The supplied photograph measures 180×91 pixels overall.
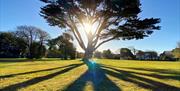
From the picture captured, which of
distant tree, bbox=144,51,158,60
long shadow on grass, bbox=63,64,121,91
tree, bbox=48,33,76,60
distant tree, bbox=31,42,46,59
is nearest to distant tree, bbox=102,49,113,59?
distant tree, bbox=144,51,158,60

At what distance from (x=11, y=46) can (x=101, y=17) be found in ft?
193

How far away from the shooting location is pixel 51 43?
82.1 m

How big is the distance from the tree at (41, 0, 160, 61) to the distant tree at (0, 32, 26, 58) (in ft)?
154

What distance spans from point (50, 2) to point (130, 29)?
1096 centimetres

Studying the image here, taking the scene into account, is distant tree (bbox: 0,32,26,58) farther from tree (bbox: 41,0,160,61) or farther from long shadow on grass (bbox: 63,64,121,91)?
long shadow on grass (bbox: 63,64,121,91)

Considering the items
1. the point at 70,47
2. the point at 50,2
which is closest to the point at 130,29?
the point at 50,2

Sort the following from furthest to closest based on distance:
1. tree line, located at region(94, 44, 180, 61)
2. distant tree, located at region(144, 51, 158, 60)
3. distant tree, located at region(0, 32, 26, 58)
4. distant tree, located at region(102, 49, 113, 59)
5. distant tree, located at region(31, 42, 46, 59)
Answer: distant tree, located at region(144, 51, 158, 60) → distant tree, located at region(102, 49, 113, 59) → tree line, located at region(94, 44, 180, 61) → distant tree, located at region(0, 32, 26, 58) → distant tree, located at region(31, 42, 46, 59)

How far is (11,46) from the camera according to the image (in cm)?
8788

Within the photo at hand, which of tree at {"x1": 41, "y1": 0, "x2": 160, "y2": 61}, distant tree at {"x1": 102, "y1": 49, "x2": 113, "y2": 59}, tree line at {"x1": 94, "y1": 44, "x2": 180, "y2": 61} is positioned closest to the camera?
tree at {"x1": 41, "y1": 0, "x2": 160, "y2": 61}

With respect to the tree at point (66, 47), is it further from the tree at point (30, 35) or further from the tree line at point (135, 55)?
the tree line at point (135, 55)

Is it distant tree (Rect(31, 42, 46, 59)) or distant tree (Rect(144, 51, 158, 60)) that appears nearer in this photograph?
distant tree (Rect(31, 42, 46, 59))

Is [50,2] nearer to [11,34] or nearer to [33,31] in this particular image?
[33,31]

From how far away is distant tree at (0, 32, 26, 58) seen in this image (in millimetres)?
82269

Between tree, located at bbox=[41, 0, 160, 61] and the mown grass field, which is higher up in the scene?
tree, located at bbox=[41, 0, 160, 61]
